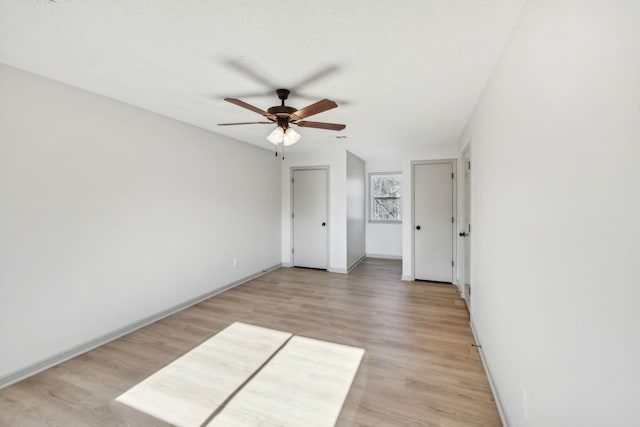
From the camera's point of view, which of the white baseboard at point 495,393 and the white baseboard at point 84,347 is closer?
the white baseboard at point 495,393

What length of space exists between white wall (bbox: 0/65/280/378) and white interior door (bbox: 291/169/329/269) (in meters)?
1.92

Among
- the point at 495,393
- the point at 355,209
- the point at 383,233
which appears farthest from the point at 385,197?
the point at 495,393

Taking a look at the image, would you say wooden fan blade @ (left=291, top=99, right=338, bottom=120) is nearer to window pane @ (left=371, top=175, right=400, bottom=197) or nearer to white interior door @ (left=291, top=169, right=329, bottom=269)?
white interior door @ (left=291, top=169, right=329, bottom=269)

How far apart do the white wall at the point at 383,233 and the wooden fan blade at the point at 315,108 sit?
4349mm

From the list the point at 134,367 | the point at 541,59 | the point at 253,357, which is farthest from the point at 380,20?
the point at 134,367

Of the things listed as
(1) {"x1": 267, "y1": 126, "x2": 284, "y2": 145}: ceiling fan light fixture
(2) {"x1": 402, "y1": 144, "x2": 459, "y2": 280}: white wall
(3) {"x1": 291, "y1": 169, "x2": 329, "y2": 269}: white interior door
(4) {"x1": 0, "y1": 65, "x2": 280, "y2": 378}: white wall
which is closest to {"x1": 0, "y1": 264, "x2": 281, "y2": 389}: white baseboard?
(4) {"x1": 0, "y1": 65, "x2": 280, "y2": 378}: white wall

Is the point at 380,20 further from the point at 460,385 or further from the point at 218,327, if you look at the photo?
the point at 218,327

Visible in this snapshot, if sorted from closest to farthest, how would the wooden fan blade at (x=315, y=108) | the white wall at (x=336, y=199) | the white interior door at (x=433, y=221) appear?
1. the wooden fan blade at (x=315, y=108)
2. the white interior door at (x=433, y=221)
3. the white wall at (x=336, y=199)

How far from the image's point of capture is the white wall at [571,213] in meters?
0.67

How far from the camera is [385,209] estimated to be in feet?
22.3

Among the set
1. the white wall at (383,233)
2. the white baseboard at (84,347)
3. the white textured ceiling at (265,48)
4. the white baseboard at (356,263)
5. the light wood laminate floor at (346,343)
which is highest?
the white textured ceiling at (265,48)

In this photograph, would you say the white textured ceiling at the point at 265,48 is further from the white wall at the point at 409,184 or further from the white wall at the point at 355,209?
the white wall at the point at 355,209

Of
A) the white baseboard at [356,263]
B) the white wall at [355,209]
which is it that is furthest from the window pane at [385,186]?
the white baseboard at [356,263]

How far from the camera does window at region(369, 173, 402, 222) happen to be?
6.70 meters
